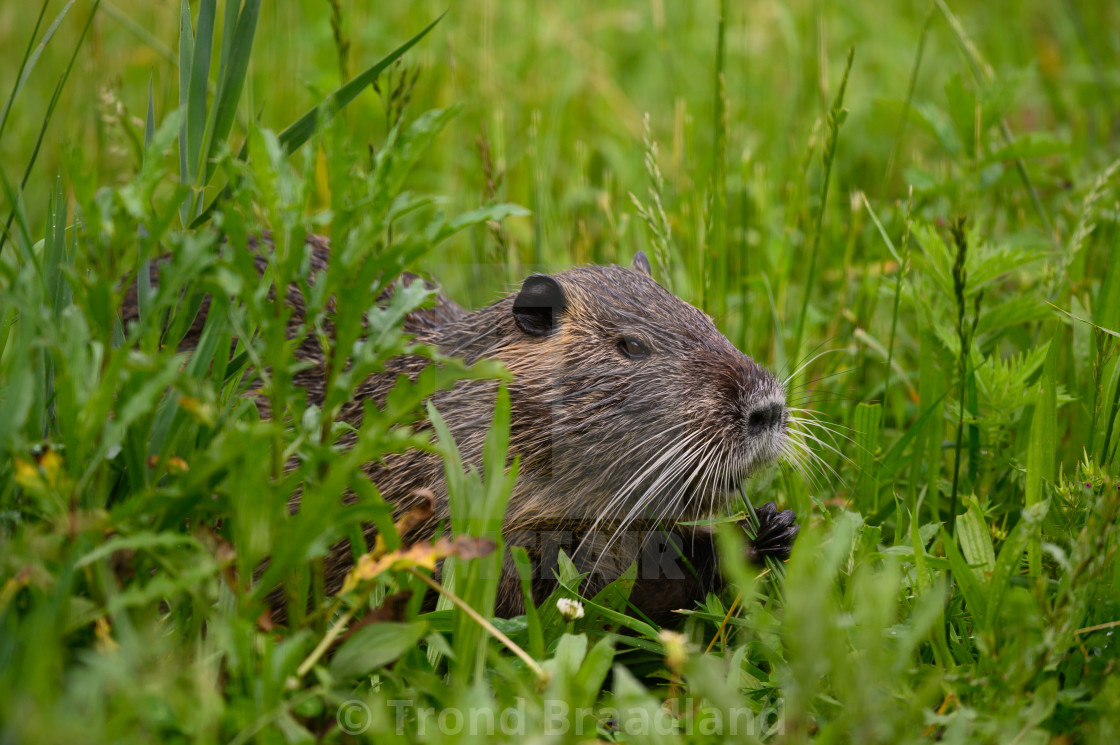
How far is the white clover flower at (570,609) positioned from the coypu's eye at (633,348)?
2.25ft

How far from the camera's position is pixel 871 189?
4.80 m

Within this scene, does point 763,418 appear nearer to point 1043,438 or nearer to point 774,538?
point 774,538

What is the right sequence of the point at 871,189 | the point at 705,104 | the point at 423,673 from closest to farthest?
the point at 423,673 < the point at 871,189 < the point at 705,104

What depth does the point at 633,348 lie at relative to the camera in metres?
2.51

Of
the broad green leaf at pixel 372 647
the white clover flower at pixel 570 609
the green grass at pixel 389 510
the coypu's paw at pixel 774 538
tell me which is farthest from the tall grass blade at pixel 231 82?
the coypu's paw at pixel 774 538

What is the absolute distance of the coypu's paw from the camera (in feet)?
7.78

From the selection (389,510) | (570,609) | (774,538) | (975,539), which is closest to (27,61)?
(389,510)

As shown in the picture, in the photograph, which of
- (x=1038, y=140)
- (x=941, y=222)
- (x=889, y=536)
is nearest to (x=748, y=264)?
(x=941, y=222)

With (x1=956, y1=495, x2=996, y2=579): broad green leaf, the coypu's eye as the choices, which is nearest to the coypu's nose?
the coypu's eye

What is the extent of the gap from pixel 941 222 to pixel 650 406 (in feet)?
6.05

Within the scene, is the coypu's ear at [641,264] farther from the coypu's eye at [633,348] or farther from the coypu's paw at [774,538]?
the coypu's paw at [774,538]

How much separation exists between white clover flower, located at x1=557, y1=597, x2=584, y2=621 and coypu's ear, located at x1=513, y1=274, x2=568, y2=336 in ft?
2.61

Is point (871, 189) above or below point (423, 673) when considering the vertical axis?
above

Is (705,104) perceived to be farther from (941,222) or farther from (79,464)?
(79,464)
